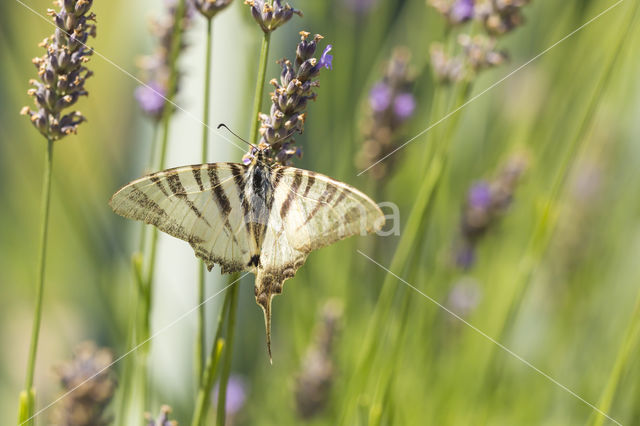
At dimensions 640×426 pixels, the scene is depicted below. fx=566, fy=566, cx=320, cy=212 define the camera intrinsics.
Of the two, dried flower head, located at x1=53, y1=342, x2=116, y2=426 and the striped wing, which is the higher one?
the striped wing

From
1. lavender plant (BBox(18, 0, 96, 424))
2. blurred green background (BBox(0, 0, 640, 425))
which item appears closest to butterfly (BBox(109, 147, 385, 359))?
lavender plant (BBox(18, 0, 96, 424))

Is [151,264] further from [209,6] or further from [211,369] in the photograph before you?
[209,6]

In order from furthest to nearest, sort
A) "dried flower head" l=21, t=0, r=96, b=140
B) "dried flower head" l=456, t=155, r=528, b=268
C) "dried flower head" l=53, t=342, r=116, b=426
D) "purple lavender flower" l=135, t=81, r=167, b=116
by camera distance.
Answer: "dried flower head" l=456, t=155, r=528, b=268 < "purple lavender flower" l=135, t=81, r=167, b=116 < "dried flower head" l=53, t=342, r=116, b=426 < "dried flower head" l=21, t=0, r=96, b=140

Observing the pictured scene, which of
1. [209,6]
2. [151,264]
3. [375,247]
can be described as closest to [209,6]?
[209,6]

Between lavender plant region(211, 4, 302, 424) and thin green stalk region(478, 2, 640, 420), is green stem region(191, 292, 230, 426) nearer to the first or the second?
lavender plant region(211, 4, 302, 424)

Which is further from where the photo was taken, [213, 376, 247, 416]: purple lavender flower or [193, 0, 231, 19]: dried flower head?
[213, 376, 247, 416]: purple lavender flower

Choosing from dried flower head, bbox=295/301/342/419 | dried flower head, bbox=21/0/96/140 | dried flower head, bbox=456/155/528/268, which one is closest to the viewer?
dried flower head, bbox=21/0/96/140

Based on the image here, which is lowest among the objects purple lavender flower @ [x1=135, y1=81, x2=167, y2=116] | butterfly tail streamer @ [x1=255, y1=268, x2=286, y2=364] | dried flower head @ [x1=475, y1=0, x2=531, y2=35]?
butterfly tail streamer @ [x1=255, y1=268, x2=286, y2=364]
